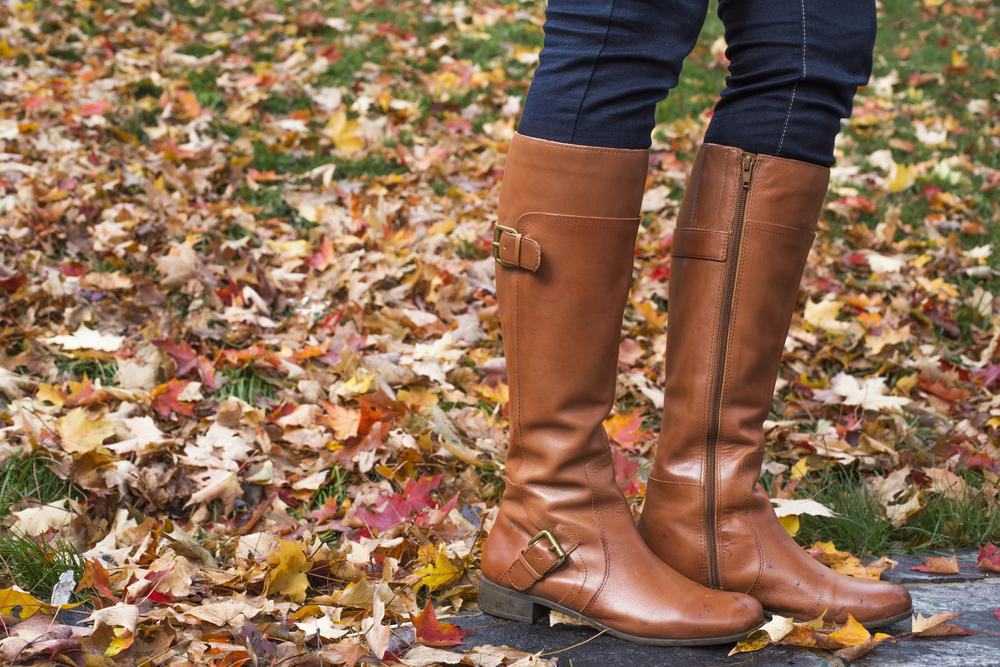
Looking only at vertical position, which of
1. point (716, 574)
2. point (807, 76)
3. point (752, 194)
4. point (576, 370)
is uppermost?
point (807, 76)

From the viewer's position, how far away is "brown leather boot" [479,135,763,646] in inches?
51.8

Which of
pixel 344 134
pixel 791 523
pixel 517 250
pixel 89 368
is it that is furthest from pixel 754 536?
pixel 344 134

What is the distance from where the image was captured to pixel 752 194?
1.40 m

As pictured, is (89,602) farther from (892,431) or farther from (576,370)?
(892,431)

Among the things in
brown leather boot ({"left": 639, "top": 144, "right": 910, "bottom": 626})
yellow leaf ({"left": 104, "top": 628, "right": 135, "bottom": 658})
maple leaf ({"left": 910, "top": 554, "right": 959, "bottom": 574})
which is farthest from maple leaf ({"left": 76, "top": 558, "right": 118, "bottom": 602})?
maple leaf ({"left": 910, "top": 554, "right": 959, "bottom": 574})

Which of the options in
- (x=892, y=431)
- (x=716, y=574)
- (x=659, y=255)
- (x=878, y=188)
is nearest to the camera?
(x=716, y=574)

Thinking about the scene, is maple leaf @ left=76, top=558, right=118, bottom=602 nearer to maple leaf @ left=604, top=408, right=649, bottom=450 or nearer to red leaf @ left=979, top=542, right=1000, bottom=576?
maple leaf @ left=604, top=408, right=649, bottom=450

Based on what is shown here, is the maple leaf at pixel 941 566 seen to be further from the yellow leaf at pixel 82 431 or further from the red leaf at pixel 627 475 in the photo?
the yellow leaf at pixel 82 431

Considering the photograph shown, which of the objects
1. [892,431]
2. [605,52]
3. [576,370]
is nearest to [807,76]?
[605,52]

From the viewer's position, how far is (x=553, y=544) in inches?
55.6

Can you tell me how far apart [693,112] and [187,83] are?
95.4 inches

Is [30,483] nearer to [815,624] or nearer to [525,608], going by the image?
[525,608]

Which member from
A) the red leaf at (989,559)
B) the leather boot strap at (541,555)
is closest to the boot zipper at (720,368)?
the leather boot strap at (541,555)

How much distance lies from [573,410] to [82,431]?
1.11m
